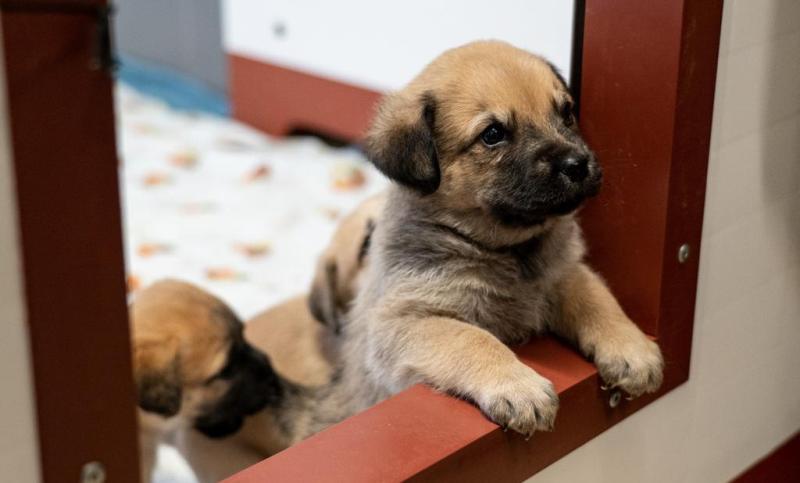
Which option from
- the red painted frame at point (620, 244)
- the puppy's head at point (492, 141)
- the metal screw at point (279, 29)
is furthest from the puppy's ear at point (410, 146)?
the metal screw at point (279, 29)

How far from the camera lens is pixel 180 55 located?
6430mm

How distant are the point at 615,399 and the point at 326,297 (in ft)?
3.44

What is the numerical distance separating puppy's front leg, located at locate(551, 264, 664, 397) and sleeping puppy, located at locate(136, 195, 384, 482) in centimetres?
72

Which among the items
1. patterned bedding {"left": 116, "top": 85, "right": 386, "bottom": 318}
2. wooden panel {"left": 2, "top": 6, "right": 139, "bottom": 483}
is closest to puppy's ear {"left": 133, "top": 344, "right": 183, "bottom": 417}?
wooden panel {"left": 2, "top": 6, "right": 139, "bottom": 483}

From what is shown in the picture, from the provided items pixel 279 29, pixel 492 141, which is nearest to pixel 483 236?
pixel 492 141

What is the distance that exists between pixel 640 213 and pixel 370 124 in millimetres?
608

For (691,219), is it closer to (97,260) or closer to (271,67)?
(97,260)

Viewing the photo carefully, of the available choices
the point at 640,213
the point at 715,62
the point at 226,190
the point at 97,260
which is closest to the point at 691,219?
the point at 640,213

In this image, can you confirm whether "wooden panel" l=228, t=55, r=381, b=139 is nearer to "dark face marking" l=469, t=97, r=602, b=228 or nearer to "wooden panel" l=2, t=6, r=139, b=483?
"dark face marking" l=469, t=97, r=602, b=228

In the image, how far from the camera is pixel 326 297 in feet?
9.92

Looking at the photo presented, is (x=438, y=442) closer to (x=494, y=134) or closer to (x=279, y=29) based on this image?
(x=494, y=134)

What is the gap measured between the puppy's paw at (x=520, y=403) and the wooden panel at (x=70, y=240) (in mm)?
699

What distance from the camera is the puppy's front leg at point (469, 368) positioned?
6.35ft

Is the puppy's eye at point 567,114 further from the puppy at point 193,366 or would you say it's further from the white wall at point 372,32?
the puppy at point 193,366
